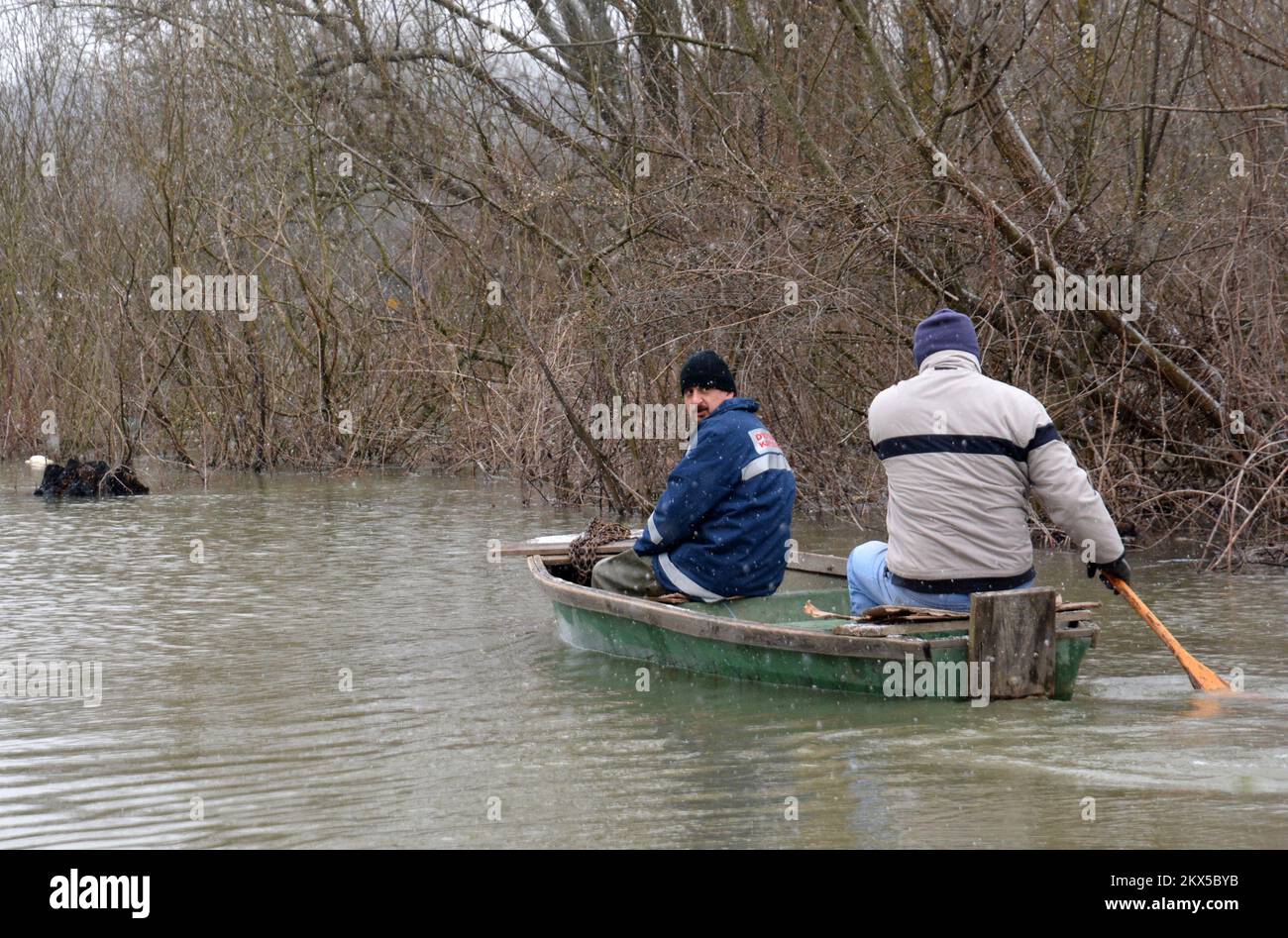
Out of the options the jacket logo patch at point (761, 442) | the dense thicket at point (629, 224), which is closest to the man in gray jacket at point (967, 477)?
the jacket logo patch at point (761, 442)

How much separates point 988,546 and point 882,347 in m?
6.32

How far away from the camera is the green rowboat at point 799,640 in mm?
7234

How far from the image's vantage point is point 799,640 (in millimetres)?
7562

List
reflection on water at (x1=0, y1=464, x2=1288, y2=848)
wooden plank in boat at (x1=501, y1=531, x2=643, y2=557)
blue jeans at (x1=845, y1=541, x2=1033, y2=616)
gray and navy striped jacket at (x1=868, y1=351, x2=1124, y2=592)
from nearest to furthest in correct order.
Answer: reflection on water at (x1=0, y1=464, x2=1288, y2=848) → gray and navy striped jacket at (x1=868, y1=351, x2=1124, y2=592) → blue jeans at (x1=845, y1=541, x2=1033, y2=616) → wooden plank in boat at (x1=501, y1=531, x2=643, y2=557)

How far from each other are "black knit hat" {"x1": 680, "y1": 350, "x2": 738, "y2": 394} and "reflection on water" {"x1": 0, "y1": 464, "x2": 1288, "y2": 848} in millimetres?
1390

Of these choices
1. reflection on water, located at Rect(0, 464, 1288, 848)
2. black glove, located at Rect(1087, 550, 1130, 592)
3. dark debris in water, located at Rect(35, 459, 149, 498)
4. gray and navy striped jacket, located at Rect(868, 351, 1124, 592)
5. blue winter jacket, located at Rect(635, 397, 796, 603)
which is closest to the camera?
reflection on water, located at Rect(0, 464, 1288, 848)

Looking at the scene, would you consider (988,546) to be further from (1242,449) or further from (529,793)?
(1242,449)

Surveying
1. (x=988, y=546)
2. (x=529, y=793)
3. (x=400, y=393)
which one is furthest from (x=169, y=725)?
(x=400, y=393)

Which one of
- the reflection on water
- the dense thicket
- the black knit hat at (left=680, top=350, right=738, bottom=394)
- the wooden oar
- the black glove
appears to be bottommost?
the reflection on water

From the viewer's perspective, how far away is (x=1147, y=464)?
1291 cm

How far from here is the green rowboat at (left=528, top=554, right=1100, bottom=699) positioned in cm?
723

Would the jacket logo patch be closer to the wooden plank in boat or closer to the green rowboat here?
the green rowboat

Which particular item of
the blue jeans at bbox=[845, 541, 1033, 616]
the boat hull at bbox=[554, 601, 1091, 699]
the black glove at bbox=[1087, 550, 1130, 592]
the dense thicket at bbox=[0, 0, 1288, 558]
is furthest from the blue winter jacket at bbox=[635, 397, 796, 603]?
the dense thicket at bbox=[0, 0, 1288, 558]

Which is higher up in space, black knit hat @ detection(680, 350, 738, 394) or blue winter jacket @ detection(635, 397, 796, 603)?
black knit hat @ detection(680, 350, 738, 394)
